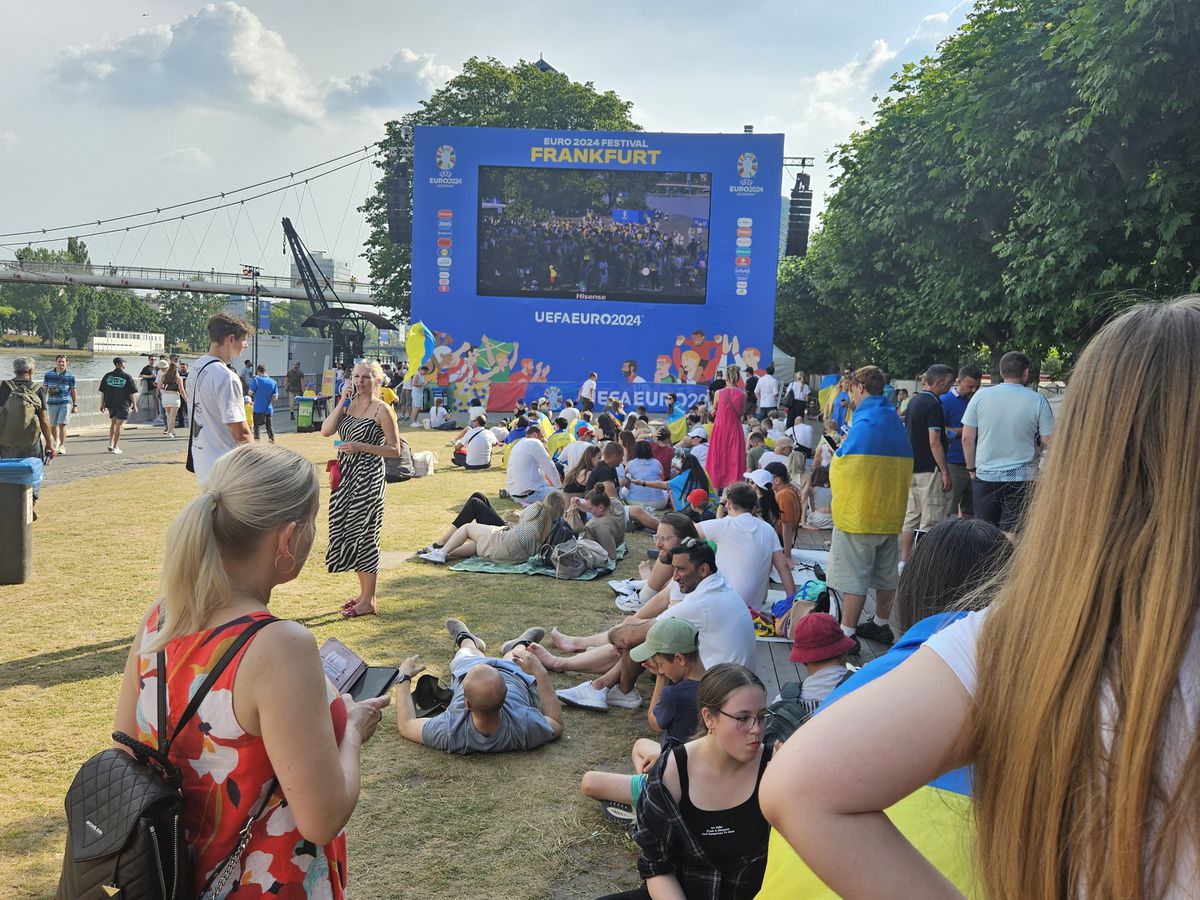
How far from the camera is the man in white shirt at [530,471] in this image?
1059 centimetres

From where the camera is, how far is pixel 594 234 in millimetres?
24922

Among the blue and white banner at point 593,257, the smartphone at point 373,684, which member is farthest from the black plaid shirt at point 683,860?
the blue and white banner at point 593,257

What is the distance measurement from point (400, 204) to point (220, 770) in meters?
27.4

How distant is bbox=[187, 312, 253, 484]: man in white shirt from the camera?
18.0ft

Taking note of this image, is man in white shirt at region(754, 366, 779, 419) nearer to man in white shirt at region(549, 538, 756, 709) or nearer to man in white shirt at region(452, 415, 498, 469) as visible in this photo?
man in white shirt at region(452, 415, 498, 469)

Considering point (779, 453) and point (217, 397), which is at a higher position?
point (217, 397)

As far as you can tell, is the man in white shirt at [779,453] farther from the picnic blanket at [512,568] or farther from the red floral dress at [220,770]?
the red floral dress at [220,770]

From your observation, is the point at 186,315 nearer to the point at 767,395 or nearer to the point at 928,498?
the point at 767,395

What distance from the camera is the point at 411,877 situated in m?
3.50

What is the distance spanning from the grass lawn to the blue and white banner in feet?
53.7

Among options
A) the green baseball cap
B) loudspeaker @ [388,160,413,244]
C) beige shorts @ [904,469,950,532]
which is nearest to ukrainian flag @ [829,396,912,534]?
the green baseball cap

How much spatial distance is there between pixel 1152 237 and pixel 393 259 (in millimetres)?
30803

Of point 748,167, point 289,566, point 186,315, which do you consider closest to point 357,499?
point 289,566

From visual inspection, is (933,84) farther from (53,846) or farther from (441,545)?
(53,846)
